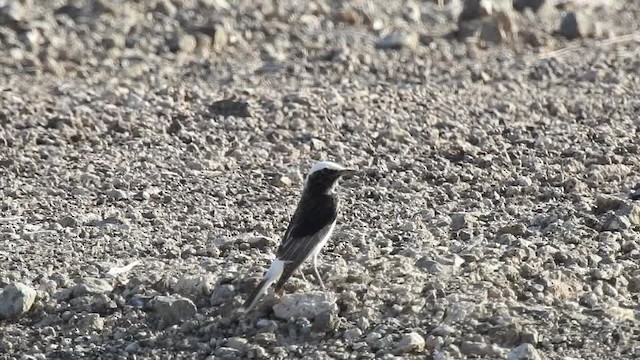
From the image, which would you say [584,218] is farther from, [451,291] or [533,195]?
[451,291]

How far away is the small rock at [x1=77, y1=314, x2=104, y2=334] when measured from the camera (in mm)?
7238

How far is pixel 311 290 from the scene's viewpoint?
24.0ft

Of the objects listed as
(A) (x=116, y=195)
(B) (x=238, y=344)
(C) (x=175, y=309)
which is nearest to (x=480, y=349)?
(B) (x=238, y=344)

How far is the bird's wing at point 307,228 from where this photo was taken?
7.08m

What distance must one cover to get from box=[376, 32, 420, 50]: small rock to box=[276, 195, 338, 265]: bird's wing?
5.92 meters

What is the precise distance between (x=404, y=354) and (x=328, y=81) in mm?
5659

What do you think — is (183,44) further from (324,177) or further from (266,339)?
(266,339)

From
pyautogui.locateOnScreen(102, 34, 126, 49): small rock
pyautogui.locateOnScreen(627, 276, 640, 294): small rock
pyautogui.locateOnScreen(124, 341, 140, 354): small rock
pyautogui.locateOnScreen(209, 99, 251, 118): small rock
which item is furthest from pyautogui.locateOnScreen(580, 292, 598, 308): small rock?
pyautogui.locateOnScreen(102, 34, 126, 49): small rock

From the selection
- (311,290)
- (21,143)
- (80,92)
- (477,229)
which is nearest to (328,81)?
(80,92)

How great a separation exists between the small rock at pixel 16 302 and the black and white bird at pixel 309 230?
1167 mm

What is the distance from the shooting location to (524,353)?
657cm

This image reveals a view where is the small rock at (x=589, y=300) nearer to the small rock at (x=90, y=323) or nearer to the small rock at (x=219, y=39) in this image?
the small rock at (x=90, y=323)

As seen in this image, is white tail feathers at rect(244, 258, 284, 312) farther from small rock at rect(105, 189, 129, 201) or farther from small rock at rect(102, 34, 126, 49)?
small rock at rect(102, 34, 126, 49)

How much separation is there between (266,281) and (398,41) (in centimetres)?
673
